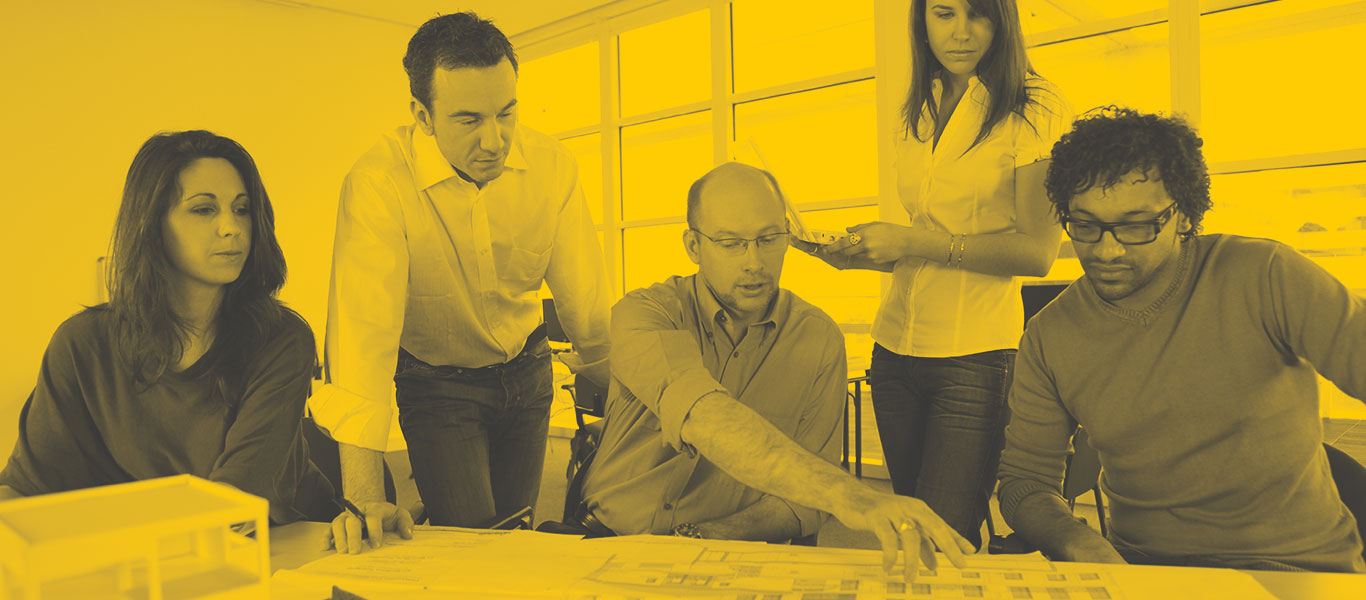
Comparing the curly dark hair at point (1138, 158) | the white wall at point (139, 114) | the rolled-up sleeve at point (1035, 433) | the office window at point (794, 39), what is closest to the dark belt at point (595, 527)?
the rolled-up sleeve at point (1035, 433)

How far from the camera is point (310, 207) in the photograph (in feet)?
20.3

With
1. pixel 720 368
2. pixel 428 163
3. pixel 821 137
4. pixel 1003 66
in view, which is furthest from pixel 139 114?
pixel 1003 66

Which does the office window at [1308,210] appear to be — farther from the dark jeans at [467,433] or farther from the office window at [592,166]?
the office window at [592,166]

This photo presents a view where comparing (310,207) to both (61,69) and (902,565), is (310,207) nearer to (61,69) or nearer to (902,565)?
(61,69)

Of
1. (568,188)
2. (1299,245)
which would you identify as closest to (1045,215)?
(568,188)

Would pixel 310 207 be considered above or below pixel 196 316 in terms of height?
above

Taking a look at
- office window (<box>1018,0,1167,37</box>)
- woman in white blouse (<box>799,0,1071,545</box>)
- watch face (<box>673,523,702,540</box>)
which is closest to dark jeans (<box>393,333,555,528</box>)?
watch face (<box>673,523,702,540</box>)

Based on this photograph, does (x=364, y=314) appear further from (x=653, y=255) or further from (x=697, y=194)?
(x=653, y=255)

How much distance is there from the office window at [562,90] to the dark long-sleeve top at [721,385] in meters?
4.51

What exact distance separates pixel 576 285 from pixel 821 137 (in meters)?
3.23

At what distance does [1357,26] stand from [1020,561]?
3411 millimetres

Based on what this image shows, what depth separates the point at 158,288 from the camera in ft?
5.36

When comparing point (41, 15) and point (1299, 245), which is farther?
point (41, 15)

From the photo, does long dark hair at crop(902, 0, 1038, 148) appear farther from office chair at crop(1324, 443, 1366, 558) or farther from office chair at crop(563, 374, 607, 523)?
office chair at crop(563, 374, 607, 523)
